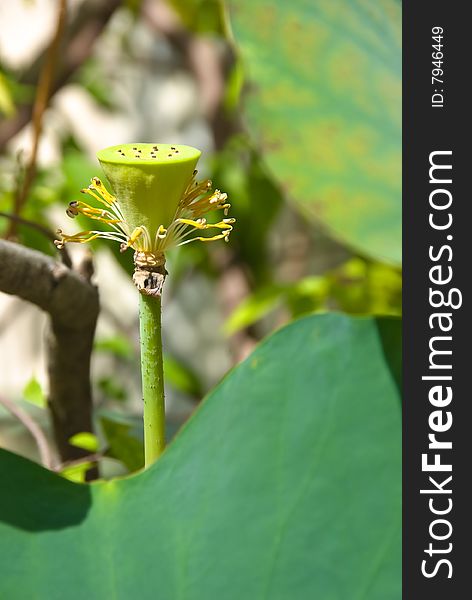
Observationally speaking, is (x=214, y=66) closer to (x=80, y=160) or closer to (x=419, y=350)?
(x=80, y=160)

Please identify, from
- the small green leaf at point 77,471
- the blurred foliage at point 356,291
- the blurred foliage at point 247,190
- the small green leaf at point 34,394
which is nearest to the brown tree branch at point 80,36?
the blurred foliage at point 247,190

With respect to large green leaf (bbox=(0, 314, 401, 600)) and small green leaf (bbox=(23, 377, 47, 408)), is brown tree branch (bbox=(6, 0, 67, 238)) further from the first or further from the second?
large green leaf (bbox=(0, 314, 401, 600))

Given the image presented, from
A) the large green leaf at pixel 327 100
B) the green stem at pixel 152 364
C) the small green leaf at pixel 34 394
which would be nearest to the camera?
the green stem at pixel 152 364

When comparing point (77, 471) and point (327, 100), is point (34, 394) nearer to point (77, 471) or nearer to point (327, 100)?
point (77, 471)

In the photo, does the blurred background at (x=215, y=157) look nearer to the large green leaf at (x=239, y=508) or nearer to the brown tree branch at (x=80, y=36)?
the brown tree branch at (x=80, y=36)

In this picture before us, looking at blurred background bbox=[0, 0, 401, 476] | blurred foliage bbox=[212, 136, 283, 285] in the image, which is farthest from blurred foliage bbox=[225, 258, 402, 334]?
blurred foliage bbox=[212, 136, 283, 285]

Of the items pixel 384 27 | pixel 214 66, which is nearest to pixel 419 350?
pixel 384 27

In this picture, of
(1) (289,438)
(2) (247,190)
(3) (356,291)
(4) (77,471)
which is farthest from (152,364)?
(2) (247,190)
